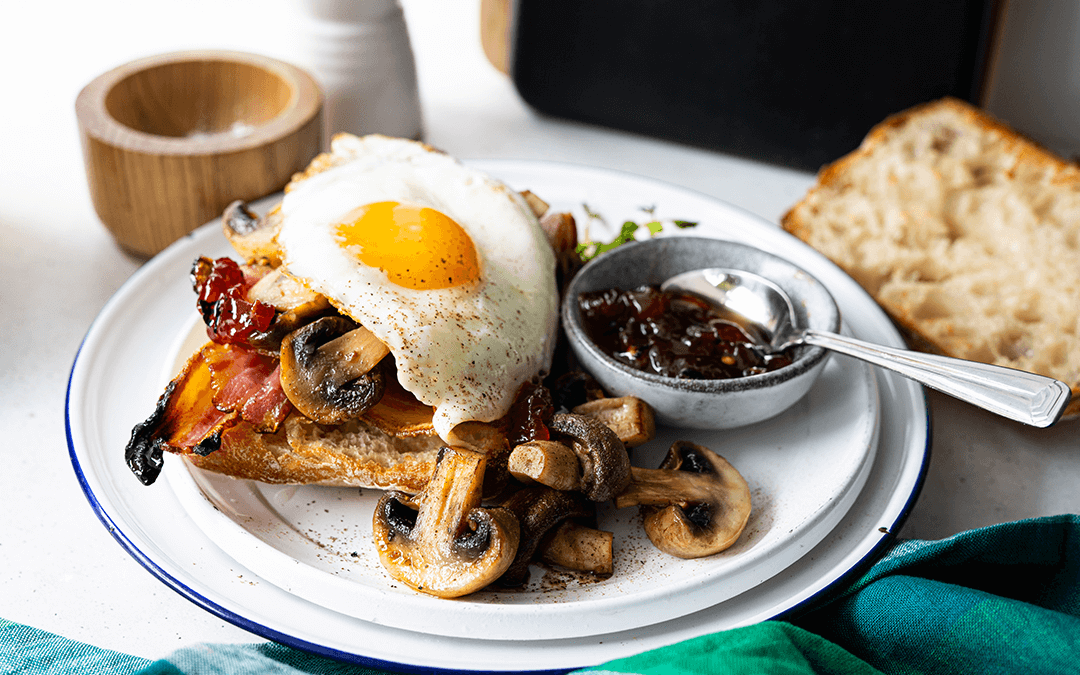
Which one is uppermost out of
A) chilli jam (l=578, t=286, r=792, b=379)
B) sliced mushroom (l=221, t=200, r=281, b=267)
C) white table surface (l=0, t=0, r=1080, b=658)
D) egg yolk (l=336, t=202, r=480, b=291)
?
egg yolk (l=336, t=202, r=480, b=291)

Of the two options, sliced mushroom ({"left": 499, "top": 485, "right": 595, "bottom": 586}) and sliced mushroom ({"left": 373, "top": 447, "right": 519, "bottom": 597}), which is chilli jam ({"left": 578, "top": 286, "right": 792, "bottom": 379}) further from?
sliced mushroom ({"left": 373, "top": 447, "right": 519, "bottom": 597})

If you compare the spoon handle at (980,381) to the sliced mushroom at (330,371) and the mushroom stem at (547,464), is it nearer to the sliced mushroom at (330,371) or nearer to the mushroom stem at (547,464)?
the mushroom stem at (547,464)

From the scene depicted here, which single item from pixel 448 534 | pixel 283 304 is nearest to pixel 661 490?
pixel 448 534

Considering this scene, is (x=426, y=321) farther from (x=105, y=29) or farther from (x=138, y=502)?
(x=105, y=29)

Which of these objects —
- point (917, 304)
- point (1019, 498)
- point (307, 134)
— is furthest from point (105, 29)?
point (1019, 498)

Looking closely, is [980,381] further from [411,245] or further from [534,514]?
[411,245]

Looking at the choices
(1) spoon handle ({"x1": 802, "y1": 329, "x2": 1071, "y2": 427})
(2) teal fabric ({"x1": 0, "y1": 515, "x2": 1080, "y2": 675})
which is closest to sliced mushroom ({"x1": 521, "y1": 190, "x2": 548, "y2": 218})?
(1) spoon handle ({"x1": 802, "y1": 329, "x2": 1071, "y2": 427})
